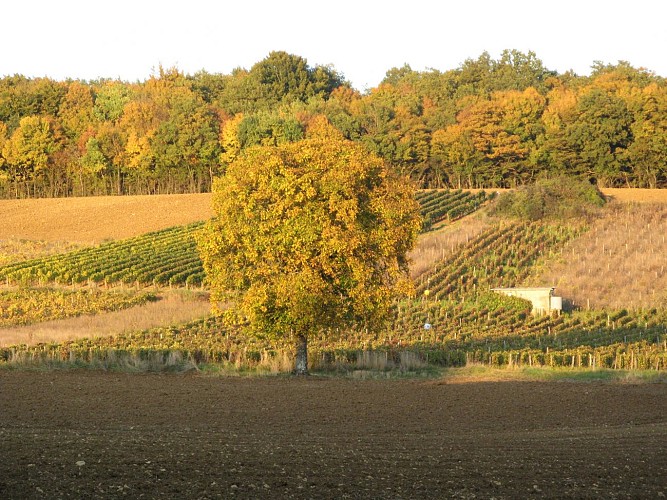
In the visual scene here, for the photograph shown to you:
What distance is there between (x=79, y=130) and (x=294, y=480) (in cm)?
10156

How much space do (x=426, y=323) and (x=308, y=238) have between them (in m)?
14.4

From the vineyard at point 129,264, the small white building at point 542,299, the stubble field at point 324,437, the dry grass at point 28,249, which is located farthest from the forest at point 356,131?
the stubble field at point 324,437

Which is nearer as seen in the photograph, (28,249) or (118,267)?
(118,267)

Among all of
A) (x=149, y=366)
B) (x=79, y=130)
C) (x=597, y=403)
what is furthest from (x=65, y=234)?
(x=597, y=403)

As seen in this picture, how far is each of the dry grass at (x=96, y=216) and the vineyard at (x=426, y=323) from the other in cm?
509

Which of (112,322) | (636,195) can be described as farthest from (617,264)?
(112,322)

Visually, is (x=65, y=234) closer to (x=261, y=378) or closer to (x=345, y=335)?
(x=345, y=335)

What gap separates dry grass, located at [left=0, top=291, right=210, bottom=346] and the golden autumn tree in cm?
1178

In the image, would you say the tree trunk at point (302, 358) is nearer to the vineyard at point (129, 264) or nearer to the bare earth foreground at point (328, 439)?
the bare earth foreground at point (328, 439)

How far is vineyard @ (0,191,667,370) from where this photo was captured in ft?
98.4

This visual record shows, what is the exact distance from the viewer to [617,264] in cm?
5456

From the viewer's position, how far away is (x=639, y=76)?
106 m

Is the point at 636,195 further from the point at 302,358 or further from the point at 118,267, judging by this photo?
the point at 302,358

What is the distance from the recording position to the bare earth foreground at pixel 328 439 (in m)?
10.2
